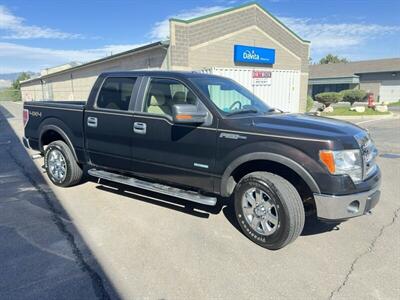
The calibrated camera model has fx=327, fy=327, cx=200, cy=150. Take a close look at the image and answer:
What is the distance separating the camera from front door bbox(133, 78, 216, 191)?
4.04m

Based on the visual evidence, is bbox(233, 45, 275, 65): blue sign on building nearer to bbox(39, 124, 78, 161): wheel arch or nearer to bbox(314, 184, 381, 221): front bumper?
bbox(39, 124, 78, 161): wheel arch

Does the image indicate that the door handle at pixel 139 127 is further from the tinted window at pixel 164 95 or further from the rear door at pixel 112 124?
the tinted window at pixel 164 95

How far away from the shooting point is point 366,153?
359 cm

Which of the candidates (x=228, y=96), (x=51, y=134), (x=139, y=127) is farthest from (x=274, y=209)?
(x=51, y=134)

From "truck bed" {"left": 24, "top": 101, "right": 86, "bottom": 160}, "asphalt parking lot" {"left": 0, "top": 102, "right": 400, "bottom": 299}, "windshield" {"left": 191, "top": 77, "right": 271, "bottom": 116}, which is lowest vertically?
"asphalt parking lot" {"left": 0, "top": 102, "right": 400, "bottom": 299}

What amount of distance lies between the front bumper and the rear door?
2.70 meters

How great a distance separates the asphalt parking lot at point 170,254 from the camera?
9.62ft

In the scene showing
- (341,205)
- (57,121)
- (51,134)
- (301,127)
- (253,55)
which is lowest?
(341,205)

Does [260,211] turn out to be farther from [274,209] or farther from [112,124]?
[112,124]

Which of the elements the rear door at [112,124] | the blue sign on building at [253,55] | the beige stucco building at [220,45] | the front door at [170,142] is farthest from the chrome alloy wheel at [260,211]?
the blue sign on building at [253,55]

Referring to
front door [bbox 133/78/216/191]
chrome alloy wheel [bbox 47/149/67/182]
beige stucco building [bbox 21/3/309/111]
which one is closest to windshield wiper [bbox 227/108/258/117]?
front door [bbox 133/78/216/191]

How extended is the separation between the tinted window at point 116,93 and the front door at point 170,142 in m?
0.36

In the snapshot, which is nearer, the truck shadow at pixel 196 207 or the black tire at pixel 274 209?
Answer: the black tire at pixel 274 209

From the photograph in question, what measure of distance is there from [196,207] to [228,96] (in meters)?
1.70
